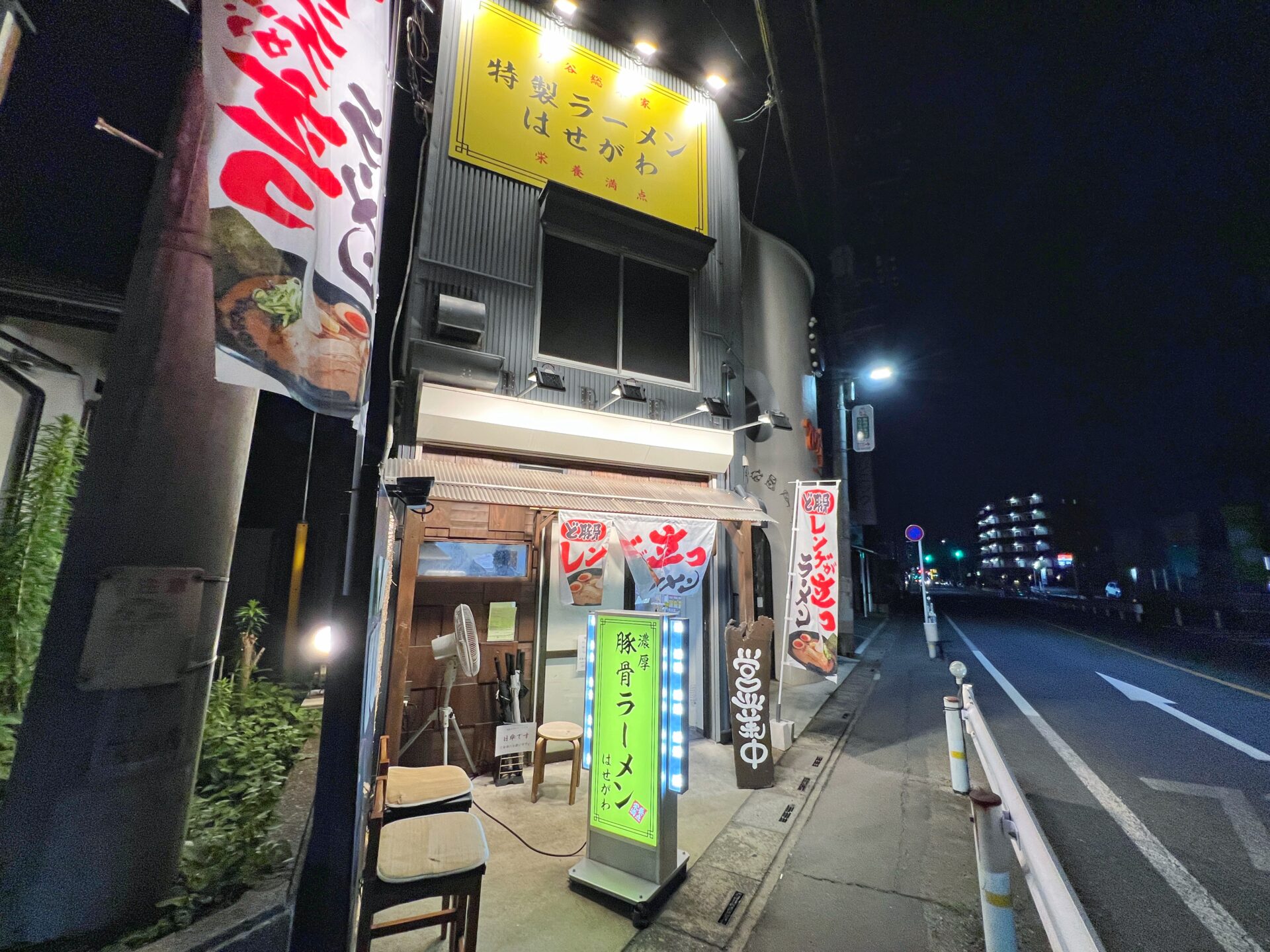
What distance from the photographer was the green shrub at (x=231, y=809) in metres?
2.31

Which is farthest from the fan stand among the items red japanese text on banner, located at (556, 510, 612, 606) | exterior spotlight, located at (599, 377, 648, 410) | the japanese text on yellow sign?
the japanese text on yellow sign

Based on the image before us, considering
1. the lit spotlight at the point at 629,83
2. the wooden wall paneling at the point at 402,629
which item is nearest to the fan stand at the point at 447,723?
the wooden wall paneling at the point at 402,629

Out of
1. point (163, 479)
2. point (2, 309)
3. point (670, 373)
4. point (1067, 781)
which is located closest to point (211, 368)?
point (163, 479)

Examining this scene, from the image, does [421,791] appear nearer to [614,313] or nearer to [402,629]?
[402,629]

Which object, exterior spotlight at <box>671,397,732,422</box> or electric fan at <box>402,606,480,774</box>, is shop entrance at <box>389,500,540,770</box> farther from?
exterior spotlight at <box>671,397,732,422</box>

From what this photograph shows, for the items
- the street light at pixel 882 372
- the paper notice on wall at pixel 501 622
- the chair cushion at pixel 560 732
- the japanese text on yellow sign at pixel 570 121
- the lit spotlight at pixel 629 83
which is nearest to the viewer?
the chair cushion at pixel 560 732

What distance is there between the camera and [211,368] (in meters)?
2.77

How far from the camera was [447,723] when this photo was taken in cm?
680

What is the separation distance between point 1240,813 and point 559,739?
8150 mm

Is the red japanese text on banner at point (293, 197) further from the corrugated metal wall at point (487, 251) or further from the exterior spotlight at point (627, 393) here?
the exterior spotlight at point (627, 393)

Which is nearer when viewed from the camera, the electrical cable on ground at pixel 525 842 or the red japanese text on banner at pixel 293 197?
the red japanese text on banner at pixel 293 197

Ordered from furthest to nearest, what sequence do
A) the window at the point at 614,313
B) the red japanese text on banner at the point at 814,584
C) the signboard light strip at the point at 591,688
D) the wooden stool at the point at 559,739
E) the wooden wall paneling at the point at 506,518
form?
the window at the point at 614,313
the red japanese text on banner at the point at 814,584
the wooden wall paneling at the point at 506,518
the wooden stool at the point at 559,739
the signboard light strip at the point at 591,688

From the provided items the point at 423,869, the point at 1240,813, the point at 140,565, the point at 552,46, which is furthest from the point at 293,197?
the point at 1240,813

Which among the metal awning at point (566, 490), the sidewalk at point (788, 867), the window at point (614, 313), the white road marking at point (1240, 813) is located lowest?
the sidewalk at point (788, 867)
